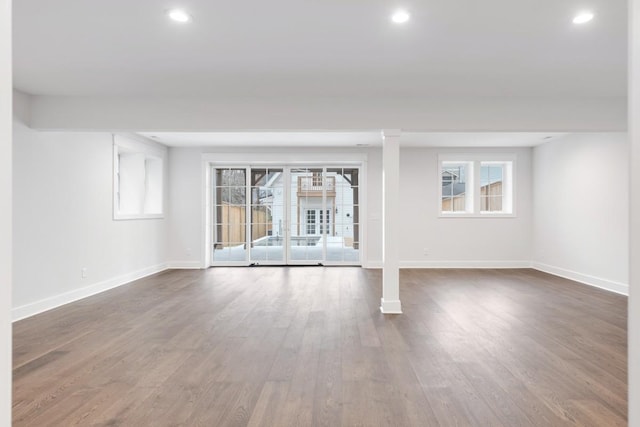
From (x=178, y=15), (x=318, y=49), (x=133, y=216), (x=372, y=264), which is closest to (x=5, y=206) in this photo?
(x=178, y=15)

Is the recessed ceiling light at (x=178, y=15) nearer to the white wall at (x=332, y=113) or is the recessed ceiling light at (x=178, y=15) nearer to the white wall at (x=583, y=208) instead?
A: the white wall at (x=332, y=113)

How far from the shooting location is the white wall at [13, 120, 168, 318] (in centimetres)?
435

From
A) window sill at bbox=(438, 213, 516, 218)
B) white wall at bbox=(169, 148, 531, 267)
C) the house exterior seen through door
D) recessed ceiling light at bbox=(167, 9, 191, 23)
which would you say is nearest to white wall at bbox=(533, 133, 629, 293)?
white wall at bbox=(169, 148, 531, 267)

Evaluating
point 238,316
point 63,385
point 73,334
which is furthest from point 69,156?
point 63,385

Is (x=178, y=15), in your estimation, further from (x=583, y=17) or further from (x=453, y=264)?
(x=453, y=264)

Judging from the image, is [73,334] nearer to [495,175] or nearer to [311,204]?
[311,204]

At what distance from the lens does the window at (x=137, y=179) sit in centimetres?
633

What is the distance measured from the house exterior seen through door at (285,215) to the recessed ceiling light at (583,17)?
568 cm

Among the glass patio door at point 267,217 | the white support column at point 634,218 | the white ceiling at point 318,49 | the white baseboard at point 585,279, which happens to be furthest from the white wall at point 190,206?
the white support column at point 634,218

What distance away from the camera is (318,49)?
10.4ft

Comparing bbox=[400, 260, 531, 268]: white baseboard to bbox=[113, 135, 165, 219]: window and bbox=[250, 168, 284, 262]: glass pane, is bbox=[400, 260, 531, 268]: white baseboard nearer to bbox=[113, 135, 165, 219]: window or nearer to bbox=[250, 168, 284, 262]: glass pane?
bbox=[250, 168, 284, 262]: glass pane

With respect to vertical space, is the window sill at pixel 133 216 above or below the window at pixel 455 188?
below

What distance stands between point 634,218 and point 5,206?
163 cm

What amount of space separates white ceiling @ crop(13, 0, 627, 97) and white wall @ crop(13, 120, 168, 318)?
888 millimetres
